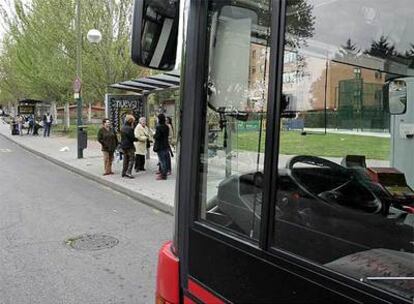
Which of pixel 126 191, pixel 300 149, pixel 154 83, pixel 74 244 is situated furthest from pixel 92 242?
pixel 154 83

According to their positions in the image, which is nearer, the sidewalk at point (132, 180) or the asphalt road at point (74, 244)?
the asphalt road at point (74, 244)

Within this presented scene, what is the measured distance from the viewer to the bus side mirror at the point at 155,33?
2174 millimetres

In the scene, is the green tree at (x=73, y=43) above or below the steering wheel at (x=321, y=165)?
above

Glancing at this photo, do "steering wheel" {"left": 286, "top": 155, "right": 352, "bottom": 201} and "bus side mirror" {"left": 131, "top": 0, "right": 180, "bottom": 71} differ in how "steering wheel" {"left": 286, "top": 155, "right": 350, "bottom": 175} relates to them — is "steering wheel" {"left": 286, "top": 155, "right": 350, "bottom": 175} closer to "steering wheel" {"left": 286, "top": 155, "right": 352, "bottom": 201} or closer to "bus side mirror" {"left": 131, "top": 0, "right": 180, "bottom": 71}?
"steering wheel" {"left": 286, "top": 155, "right": 352, "bottom": 201}

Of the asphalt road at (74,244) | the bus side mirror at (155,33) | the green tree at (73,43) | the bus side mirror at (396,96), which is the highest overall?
the green tree at (73,43)

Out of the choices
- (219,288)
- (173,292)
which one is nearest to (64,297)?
(173,292)

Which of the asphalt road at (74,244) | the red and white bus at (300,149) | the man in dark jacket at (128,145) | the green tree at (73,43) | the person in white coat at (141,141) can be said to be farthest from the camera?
the green tree at (73,43)

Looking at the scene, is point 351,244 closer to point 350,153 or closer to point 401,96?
point 350,153

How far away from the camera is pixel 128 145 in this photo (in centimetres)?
1241

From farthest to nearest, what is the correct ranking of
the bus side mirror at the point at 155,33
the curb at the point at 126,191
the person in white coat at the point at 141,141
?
the person in white coat at the point at 141,141 < the curb at the point at 126,191 < the bus side mirror at the point at 155,33

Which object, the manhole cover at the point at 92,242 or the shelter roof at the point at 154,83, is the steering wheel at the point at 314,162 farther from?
the shelter roof at the point at 154,83

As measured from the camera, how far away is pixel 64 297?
4629 millimetres

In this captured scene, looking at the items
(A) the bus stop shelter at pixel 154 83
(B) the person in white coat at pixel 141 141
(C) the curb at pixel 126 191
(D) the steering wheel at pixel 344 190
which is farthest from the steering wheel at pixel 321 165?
(B) the person in white coat at pixel 141 141

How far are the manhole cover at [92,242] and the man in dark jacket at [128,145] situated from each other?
554cm
